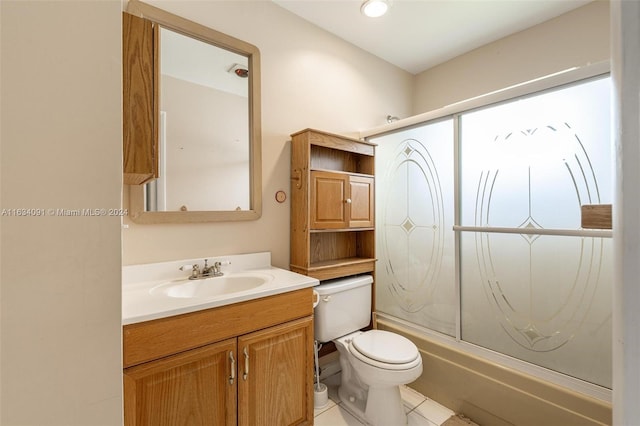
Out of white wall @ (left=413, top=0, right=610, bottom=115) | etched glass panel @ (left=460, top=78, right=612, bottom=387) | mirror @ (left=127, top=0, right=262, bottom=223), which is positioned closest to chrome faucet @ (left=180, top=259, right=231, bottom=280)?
mirror @ (left=127, top=0, right=262, bottom=223)

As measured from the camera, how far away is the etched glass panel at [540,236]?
1395 mm

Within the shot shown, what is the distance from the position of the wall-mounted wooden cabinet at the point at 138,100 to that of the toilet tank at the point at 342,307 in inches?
45.3

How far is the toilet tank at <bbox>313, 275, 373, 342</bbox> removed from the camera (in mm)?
1769

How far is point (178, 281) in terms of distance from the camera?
1.45 meters

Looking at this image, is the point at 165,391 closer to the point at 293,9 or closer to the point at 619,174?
the point at 619,174

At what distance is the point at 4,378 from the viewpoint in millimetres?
386

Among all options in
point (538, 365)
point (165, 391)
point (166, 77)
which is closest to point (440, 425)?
Answer: point (538, 365)

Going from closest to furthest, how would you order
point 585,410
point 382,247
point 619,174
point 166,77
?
1. point 619,174
2. point 585,410
3. point 166,77
4. point 382,247

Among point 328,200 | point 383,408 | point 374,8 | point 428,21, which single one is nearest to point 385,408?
point 383,408

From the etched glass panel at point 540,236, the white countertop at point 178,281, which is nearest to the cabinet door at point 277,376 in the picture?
the white countertop at point 178,281

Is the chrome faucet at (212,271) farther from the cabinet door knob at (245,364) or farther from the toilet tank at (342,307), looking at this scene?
the toilet tank at (342,307)

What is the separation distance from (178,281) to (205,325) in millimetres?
418

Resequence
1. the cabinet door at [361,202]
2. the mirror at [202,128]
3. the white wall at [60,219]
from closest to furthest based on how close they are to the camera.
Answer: the white wall at [60,219] < the mirror at [202,128] < the cabinet door at [361,202]

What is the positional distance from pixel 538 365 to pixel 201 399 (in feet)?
5.55
